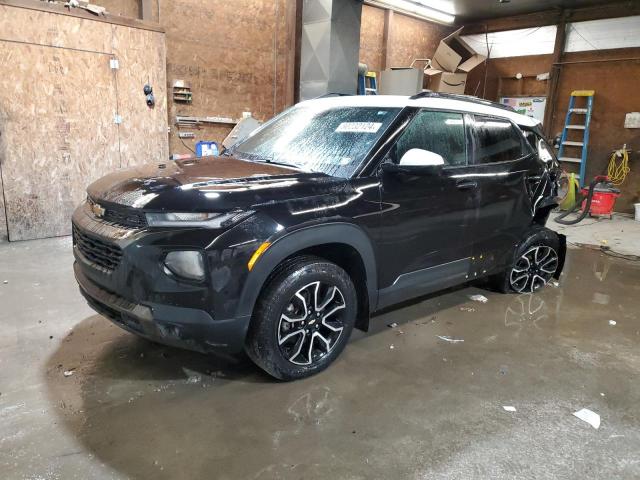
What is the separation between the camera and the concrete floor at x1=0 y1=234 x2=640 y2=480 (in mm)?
2082

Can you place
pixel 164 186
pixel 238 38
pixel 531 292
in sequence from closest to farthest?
pixel 164 186 < pixel 531 292 < pixel 238 38

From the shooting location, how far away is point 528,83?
1029 centimetres

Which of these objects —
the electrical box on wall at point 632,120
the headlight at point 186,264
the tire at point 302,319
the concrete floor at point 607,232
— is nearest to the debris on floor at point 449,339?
the tire at point 302,319

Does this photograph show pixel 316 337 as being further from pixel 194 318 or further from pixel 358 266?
pixel 194 318

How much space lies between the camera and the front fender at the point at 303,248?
7.66ft

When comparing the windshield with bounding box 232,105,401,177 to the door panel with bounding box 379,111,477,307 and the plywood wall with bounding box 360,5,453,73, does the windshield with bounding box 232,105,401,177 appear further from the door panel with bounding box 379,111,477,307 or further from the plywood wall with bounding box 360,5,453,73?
the plywood wall with bounding box 360,5,453,73

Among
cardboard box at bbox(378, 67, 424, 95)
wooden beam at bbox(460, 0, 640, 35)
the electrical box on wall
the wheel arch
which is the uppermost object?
wooden beam at bbox(460, 0, 640, 35)

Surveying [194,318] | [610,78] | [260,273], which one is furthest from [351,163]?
[610,78]

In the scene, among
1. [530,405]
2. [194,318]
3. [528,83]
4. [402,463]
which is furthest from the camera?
[528,83]

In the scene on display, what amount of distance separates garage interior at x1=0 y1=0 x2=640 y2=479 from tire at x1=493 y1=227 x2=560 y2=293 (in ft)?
0.48

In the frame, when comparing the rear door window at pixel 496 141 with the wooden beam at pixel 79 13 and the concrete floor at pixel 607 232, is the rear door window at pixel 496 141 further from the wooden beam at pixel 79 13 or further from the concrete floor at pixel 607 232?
the wooden beam at pixel 79 13

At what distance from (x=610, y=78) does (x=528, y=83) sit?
1.65 m

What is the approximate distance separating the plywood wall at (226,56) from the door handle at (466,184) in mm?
4998

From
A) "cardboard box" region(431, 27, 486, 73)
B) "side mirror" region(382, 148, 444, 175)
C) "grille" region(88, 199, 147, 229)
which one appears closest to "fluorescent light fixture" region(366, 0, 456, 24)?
"cardboard box" region(431, 27, 486, 73)
